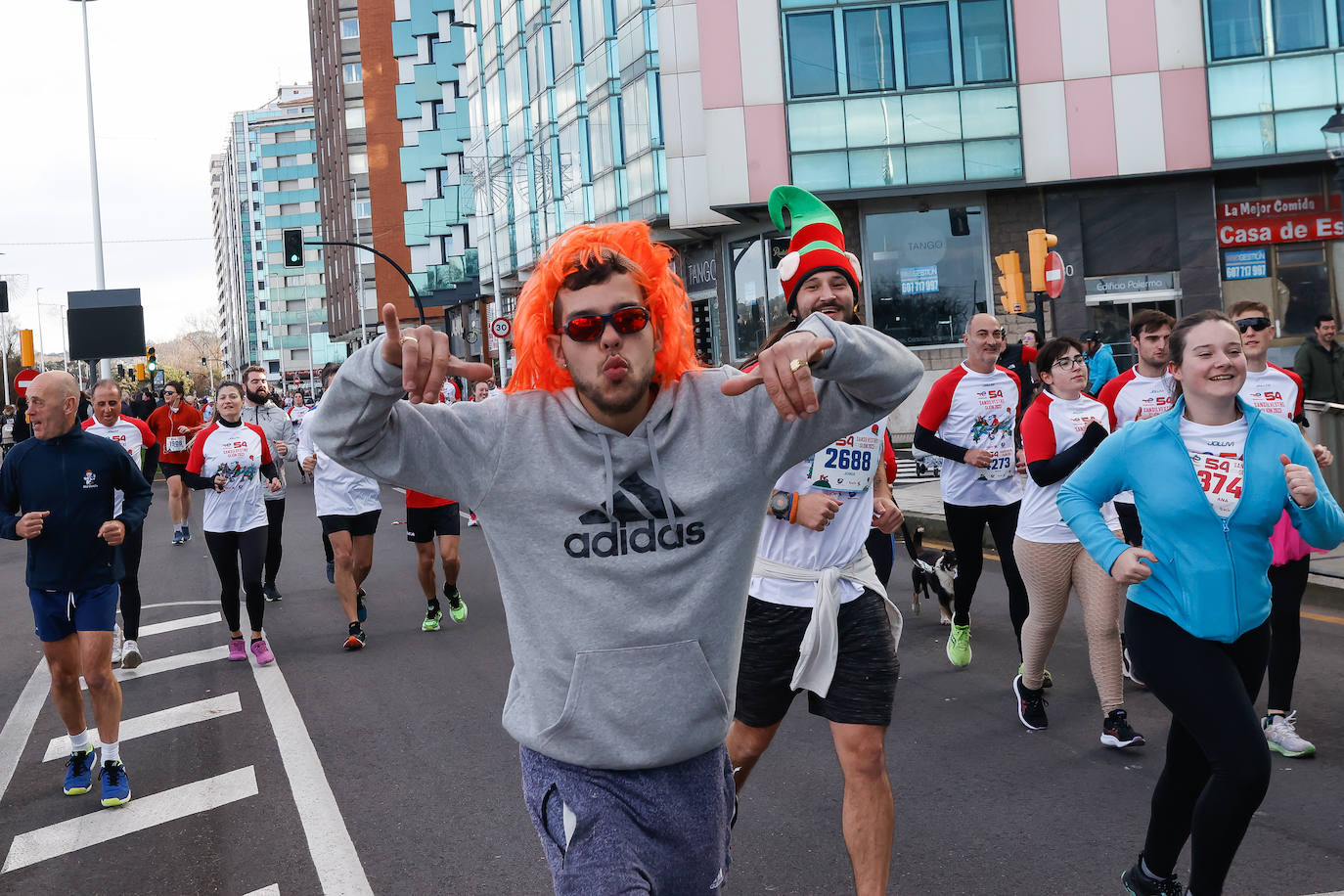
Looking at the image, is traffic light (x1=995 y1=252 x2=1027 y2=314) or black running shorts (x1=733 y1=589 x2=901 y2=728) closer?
black running shorts (x1=733 y1=589 x2=901 y2=728)

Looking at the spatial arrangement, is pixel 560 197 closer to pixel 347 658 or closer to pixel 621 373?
pixel 347 658

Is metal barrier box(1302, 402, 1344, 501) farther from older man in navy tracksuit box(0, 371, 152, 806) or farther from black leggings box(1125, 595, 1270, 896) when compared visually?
older man in navy tracksuit box(0, 371, 152, 806)

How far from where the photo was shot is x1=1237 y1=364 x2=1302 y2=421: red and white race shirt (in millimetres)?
6414

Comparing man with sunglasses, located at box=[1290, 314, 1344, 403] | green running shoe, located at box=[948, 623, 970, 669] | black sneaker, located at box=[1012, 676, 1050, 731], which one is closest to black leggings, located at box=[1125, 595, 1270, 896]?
black sneaker, located at box=[1012, 676, 1050, 731]

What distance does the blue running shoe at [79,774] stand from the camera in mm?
6180

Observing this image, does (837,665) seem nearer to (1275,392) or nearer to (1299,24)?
(1275,392)

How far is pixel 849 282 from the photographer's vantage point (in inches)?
166

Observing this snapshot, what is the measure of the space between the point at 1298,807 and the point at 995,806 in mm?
1125

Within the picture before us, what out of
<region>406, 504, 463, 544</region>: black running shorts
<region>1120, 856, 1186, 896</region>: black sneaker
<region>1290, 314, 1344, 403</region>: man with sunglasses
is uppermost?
<region>1290, 314, 1344, 403</region>: man with sunglasses

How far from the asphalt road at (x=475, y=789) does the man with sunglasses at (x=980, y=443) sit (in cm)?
84

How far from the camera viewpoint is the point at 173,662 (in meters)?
9.23

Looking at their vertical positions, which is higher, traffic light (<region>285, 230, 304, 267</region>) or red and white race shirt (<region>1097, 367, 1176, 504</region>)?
traffic light (<region>285, 230, 304, 267</region>)

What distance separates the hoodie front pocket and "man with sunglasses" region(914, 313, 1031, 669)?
4660 mm

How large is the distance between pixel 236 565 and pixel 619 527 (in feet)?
23.7
